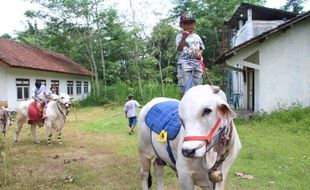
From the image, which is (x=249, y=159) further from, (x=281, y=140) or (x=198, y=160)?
(x=198, y=160)

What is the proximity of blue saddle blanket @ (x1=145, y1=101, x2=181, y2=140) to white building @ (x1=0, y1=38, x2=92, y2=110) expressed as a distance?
436 inches

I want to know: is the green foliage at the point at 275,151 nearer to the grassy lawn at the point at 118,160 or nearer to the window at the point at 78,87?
the grassy lawn at the point at 118,160

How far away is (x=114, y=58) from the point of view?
29891 millimetres

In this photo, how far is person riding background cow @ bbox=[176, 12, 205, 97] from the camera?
4254 millimetres

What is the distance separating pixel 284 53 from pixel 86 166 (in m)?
9.27

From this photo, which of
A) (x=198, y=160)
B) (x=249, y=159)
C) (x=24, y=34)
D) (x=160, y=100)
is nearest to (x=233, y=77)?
(x=249, y=159)

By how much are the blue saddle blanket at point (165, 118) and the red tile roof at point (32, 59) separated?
51.0 feet

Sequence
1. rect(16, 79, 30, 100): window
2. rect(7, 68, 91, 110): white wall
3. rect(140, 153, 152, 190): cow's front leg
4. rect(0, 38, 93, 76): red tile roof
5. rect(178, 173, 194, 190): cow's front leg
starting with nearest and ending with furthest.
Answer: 1. rect(178, 173, 194, 190): cow's front leg
2. rect(140, 153, 152, 190): cow's front leg
3. rect(7, 68, 91, 110): white wall
4. rect(0, 38, 93, 76): red tile roof
5. rect(16, 79, 30, 100): window

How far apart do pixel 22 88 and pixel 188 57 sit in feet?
57.9

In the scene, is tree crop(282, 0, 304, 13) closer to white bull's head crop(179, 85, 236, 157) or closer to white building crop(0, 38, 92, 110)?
white building crop(0, 38, 92, 110)

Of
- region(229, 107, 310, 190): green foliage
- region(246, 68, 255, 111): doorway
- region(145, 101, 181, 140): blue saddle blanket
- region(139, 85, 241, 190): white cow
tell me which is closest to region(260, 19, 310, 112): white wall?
region(229, 107, 310, 190): green foliage

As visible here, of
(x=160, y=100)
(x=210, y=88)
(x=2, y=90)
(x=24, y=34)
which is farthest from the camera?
(x=24, y=34)

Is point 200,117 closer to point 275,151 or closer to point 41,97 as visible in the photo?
point 275,151

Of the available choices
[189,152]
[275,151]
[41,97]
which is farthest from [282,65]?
[189,152]
